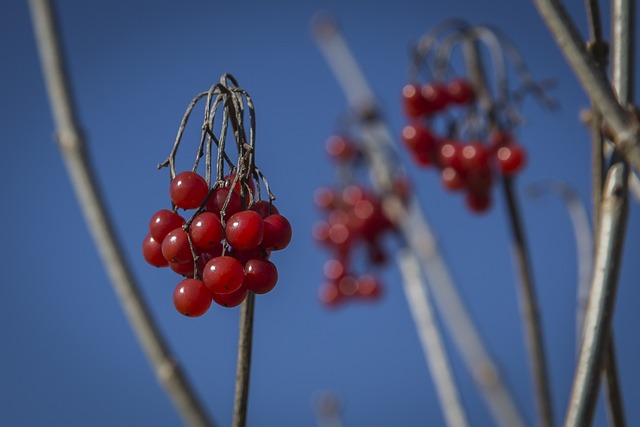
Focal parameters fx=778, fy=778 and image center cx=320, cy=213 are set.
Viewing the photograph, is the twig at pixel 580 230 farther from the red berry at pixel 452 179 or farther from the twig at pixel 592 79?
the twig at pixel 592 79

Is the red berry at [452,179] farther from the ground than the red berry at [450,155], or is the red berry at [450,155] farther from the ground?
the red berry at [450,155]

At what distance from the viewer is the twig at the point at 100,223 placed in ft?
3.09

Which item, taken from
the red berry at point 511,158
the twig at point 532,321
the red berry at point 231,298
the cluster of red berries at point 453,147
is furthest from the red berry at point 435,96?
the red berry at point 231,298

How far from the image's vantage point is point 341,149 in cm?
300

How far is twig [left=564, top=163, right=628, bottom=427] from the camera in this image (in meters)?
0.83

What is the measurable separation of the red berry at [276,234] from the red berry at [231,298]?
0.06 m

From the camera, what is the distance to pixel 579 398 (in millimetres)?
832

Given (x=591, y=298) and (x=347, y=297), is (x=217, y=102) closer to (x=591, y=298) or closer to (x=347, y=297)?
(x=591, y=298)

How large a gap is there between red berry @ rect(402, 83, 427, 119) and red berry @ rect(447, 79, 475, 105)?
0.09m

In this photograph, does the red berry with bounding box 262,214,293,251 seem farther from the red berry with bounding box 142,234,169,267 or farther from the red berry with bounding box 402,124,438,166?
the red berry with bounding box 402,124,438,166

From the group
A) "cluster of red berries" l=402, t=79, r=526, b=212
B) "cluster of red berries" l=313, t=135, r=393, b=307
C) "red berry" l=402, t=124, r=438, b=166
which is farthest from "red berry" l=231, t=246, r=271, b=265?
"cluster of red berries" l=313, t=135, r=393, b=307

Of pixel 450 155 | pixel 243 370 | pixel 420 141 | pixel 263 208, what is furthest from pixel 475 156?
pixel 243 370

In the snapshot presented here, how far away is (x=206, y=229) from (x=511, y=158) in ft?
4.51

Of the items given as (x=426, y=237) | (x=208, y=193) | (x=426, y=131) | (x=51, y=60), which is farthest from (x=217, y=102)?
(x=426, y=131)
